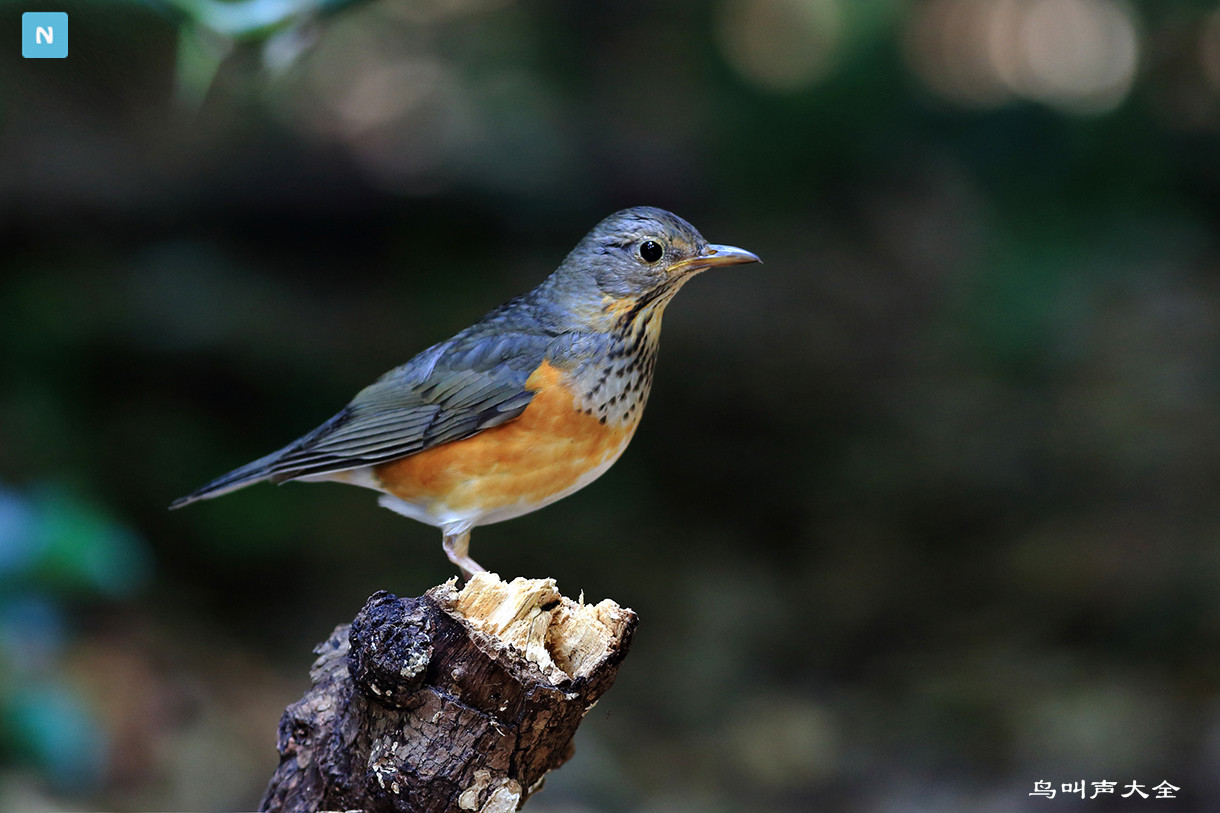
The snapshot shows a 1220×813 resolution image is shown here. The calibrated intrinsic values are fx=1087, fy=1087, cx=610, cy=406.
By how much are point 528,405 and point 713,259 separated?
0.82 meters

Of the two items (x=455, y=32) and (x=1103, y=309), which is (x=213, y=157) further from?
(x=1103, y=309)

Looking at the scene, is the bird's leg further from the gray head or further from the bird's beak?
the bird's beak

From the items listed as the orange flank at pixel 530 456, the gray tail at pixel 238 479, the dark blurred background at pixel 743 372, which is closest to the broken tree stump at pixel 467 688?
the orange flank at pixel 530 456

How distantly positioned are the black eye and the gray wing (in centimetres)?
47

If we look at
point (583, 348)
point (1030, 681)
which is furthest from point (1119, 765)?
point (583, 348)

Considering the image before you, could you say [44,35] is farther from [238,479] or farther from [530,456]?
[530,456]

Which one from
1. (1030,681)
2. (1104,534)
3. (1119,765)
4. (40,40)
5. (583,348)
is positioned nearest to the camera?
(40,40)

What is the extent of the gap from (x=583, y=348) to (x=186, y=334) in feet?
13.7

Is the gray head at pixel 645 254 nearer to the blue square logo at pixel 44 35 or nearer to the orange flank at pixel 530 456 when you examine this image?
the orange flank at pixel 530 456

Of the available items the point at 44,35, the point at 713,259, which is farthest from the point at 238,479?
the point at 713,259

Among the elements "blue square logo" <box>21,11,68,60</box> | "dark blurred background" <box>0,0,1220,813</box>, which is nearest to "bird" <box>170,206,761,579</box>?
"blue square logo" <box>21,11,68,60</box>

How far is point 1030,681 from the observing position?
7031 millimetres

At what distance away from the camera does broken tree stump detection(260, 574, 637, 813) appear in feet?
9.57

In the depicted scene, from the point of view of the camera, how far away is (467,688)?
2934 mm
